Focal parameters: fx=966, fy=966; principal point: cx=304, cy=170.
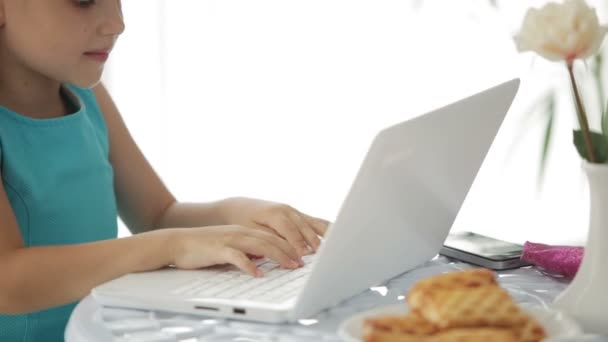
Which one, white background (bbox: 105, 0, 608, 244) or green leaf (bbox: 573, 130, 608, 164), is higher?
green leaf (bbox: 573, 130, 608, 164)

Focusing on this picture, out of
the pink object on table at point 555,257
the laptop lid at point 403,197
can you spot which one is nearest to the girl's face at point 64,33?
the laptop lid at point 403,197

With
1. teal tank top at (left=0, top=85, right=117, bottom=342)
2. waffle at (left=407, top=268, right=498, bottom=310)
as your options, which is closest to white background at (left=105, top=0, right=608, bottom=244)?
teal tank top at (left=0, top=85, right=117, bottom=342)

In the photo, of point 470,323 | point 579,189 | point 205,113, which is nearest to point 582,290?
point 470,323

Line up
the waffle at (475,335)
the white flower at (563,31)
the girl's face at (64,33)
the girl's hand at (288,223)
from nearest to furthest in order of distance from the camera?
the waffle at (475,335) → the white flower at (563,31) → the girl's hand at (288,223) → the girl's face at (64,33)

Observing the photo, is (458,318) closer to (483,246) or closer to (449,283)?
(449,283)

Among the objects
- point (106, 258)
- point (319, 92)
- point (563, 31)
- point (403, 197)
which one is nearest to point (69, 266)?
point (106, 258)

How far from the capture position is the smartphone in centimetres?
119

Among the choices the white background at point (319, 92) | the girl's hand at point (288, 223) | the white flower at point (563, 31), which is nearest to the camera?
the white flower at point (563, 31)

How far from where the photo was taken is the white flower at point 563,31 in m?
0.88

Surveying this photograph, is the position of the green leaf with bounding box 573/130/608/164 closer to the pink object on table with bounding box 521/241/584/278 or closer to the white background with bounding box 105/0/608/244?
the pink object on table with bounding box 521/241/584/278

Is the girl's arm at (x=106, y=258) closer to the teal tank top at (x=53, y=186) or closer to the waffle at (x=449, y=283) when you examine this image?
A: the teal tank top at (x=53, y=186)

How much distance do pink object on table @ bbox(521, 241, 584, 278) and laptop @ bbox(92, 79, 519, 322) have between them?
107mm

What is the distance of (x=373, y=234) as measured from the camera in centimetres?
99

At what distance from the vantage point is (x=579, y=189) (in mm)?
2234
